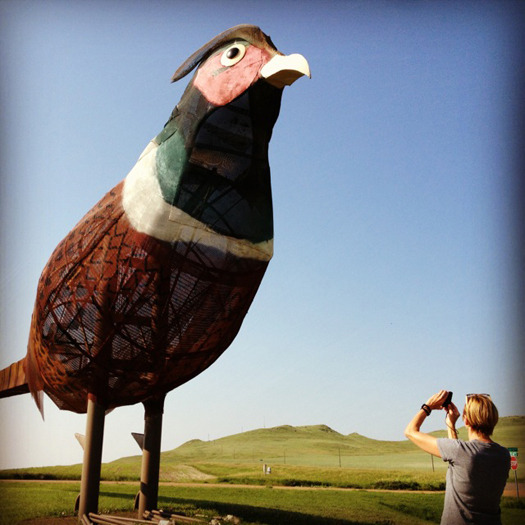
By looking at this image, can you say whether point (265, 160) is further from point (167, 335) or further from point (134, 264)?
point (167, 335)

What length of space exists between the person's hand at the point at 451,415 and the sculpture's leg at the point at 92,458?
4690 millimetres

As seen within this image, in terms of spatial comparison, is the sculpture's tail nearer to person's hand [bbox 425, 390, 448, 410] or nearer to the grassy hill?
the grassy hill

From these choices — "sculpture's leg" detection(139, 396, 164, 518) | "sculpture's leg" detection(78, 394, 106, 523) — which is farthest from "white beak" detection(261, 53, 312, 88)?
"sculpture's leg" detection(139, 396, 164, 518)

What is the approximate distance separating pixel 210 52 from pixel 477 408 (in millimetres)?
4480

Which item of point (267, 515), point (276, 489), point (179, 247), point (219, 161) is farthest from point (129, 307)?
point (276, 489)

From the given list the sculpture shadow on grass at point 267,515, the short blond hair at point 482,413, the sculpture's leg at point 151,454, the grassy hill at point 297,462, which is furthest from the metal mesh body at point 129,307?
the short blond hair at point 482,413

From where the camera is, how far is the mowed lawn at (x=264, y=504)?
26.5 feet

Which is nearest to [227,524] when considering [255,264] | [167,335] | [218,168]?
[167,335]

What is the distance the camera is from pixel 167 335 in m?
6.11

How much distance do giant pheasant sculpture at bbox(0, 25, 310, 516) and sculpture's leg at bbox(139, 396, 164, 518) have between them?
2.38ft

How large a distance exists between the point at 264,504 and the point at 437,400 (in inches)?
297

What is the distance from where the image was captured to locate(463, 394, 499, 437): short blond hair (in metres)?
2.41

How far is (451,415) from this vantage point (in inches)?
114

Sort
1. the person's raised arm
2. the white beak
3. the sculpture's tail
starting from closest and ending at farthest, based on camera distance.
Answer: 1. the person's raised arm
2. the white beak
3. the sculpture's tail
